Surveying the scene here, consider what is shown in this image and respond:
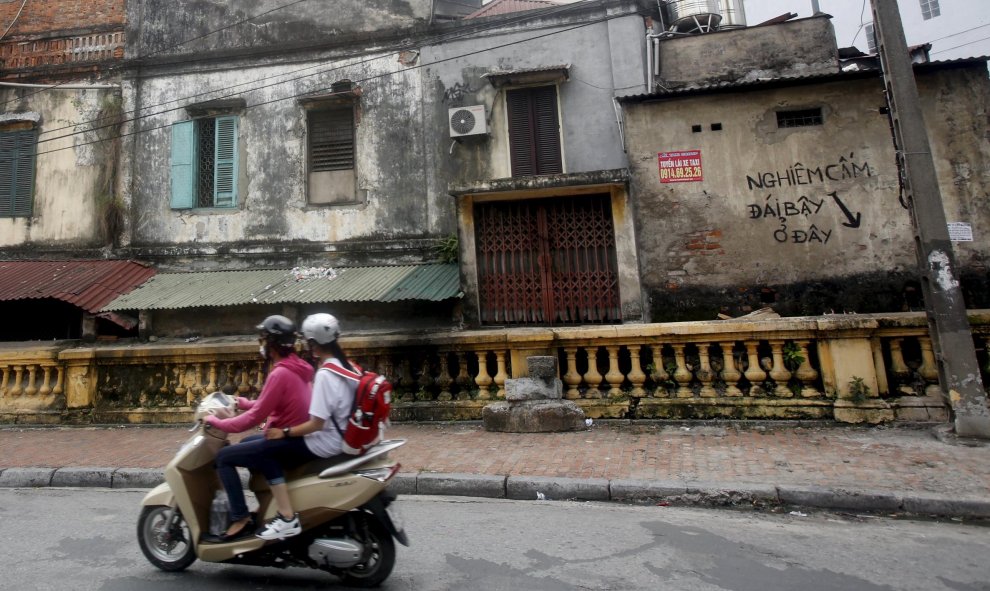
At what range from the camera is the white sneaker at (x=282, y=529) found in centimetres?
308

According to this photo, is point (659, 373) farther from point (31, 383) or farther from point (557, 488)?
point (31, 383)

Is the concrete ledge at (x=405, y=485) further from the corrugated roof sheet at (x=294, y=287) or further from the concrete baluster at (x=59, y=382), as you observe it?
the concrete baluster at (x=59, y=382)

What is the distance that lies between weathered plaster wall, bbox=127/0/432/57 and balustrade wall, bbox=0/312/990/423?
7.21m

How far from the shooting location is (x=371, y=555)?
10.3 feet

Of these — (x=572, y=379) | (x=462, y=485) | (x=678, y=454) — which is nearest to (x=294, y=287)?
(x=572, y=379)

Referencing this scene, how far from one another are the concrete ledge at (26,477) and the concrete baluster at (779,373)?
800 cm

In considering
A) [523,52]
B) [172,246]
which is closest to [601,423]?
[523,52]

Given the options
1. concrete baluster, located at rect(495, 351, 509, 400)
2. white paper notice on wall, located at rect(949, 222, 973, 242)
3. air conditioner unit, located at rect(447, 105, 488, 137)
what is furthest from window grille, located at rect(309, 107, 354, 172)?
white paper notice on wall, located at rect(949, 222, 973, 242)

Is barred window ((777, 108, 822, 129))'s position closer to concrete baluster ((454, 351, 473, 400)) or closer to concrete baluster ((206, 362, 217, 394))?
concrete baluster ((454, 351, 473, 400))

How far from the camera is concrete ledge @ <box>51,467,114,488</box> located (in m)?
5.72

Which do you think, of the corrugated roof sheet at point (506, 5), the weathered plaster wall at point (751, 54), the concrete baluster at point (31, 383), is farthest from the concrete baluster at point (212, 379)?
the weathered plaster wall at point (751, 54)

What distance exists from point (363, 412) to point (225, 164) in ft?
34.7

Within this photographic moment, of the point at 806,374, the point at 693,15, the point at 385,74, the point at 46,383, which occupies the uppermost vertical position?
the point at 693,15

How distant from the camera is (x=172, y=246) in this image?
1165 centimetres
